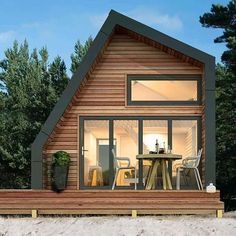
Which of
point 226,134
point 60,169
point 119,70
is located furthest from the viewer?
point 226,134

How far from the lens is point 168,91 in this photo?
13.4 m

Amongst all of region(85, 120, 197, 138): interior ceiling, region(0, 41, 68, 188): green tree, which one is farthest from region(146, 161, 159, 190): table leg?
region(0, 41, 68, 188): green tree

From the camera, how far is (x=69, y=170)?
13.2 m

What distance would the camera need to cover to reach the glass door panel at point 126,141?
13172mm

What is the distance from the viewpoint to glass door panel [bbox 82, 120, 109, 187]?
13.2 m

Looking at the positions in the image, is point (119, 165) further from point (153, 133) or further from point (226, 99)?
point (226, 99)

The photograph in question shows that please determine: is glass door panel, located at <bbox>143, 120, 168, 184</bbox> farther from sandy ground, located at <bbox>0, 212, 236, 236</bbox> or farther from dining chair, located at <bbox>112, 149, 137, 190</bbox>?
sandy ground, located at <bbox>0, 212, 236, 236</bbox>

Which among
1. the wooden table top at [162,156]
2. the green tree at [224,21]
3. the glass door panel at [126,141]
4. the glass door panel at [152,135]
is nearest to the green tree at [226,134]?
the green tree at [224,21]

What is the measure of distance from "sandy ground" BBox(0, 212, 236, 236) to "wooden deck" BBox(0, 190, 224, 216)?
0.21 meters

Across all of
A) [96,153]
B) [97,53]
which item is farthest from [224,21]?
[96,153]

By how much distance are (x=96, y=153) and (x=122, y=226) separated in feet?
10.5

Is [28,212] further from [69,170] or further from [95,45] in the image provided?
[95,45]

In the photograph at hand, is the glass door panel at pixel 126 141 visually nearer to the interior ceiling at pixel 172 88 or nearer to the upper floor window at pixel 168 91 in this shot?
the upper floor window at pixel 168 91

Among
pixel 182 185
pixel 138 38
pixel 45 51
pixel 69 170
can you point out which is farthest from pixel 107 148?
pixel 45 51
